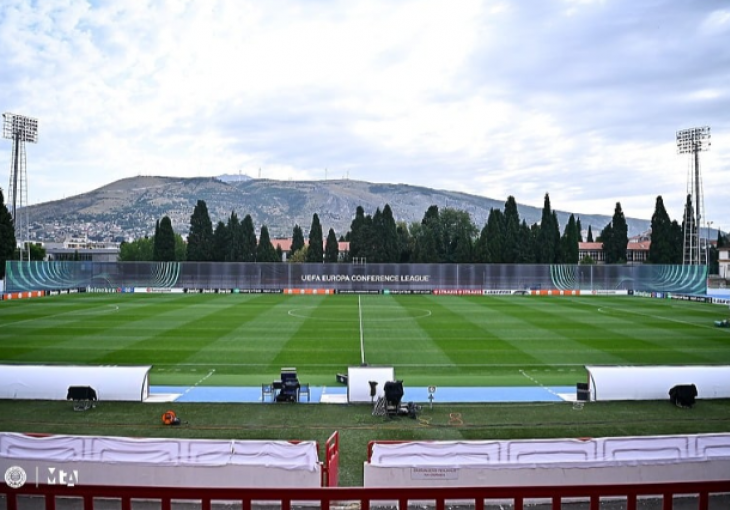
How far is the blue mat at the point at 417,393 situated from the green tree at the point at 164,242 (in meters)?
72.3

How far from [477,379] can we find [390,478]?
13.4 metres

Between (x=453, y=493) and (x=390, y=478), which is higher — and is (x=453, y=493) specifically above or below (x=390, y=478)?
above

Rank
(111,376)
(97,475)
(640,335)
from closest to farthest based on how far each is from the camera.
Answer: (97,475), (111,376), (640,335)

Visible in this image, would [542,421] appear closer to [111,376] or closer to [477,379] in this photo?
[477,379]

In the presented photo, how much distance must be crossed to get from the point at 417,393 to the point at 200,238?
249 ft

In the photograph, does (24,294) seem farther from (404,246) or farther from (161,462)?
(404,246)

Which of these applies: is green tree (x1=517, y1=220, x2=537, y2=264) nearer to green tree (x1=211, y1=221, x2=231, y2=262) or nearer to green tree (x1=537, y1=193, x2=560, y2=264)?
green tree (x1=537, y1=193, x2=560, y2=264)

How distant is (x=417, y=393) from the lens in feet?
66.2

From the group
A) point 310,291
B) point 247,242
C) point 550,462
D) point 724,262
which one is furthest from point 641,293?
point 550,462

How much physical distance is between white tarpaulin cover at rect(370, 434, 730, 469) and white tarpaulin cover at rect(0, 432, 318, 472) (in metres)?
1.49

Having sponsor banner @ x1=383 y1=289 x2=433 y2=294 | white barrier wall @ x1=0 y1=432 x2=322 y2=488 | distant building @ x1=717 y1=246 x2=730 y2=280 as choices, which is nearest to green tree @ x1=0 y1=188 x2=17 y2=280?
sponsor banner @ x1=383 y1=289 x2=433 y2=294

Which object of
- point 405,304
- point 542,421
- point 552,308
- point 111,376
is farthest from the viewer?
point 405,304

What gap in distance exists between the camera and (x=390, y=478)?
32.0 ft

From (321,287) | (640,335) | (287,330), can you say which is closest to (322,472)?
(287,330)
